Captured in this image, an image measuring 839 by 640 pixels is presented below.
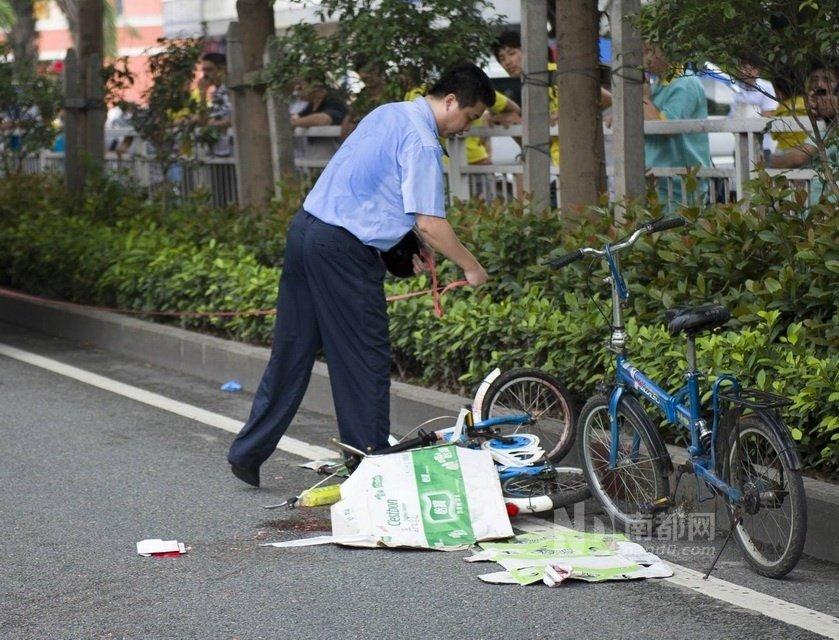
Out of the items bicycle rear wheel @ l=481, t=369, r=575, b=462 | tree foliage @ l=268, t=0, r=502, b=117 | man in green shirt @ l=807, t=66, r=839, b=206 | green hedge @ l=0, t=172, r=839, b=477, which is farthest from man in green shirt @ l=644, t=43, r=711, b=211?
bicycle rear wheel @ l=481, t=369, r=575, b=462

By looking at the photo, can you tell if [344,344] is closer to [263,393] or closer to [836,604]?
[263,393]

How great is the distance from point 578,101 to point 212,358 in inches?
109

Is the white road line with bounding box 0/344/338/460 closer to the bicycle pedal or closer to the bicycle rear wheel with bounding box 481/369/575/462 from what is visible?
the bicycle rear wheel with bounding box 481/369/575/462

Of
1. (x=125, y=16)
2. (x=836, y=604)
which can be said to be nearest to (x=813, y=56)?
(x=836, y=604)

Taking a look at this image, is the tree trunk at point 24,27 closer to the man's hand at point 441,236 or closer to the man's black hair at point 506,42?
the man's black hair at point 506,42

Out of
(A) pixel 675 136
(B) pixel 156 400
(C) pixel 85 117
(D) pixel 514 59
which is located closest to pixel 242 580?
(B) pixel 156 400

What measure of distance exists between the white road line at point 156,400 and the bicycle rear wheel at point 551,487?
1.40m

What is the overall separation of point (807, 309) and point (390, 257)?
1822 millimetres

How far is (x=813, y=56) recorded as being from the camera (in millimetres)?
6441

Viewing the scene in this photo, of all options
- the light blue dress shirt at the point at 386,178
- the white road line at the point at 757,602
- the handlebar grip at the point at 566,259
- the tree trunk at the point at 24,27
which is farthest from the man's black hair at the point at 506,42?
the tree trunk at the point at 24,27

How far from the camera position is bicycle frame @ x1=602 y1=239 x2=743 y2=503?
5332 millimetres

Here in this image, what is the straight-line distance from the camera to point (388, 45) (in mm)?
9992

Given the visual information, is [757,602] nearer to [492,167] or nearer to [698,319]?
[698,319]

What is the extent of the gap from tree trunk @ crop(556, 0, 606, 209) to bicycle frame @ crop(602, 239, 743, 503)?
2867 millimetres
